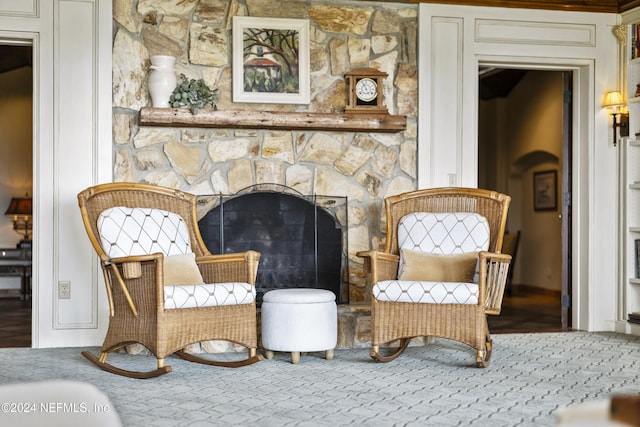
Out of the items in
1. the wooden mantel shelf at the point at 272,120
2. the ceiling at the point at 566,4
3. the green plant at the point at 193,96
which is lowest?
the wooden mantel shelf at the point at 272,120

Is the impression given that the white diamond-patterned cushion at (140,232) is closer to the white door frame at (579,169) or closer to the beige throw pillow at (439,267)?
the beige throw pillow at (439,267)

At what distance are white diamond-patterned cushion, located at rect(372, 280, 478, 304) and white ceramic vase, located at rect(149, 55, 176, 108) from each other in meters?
1.91

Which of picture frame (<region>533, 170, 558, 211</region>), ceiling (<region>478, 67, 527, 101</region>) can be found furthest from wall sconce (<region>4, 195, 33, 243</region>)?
picture frame (<region>533, 170, 558, 211</region>)

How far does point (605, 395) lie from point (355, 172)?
2.41 meters

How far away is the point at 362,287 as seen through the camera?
5219mm

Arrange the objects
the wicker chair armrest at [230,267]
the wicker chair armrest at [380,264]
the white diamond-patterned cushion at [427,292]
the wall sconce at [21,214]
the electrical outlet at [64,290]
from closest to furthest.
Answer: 1. the white diamond-patterned cushion at [427,292]
2. the wicker chair armrest at [230,267]
3. the wicker chair armrest at [380,264]
4. the electrical outlet at [64,290]
5. the wall sconce at [21,214]

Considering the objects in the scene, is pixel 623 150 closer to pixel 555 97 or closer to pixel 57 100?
pixel 555 97

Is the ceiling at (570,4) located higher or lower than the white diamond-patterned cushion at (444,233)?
higher

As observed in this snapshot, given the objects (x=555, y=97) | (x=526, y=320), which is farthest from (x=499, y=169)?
(x=526, y=320)

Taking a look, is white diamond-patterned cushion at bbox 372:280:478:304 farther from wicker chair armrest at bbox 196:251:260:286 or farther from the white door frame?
the white door frame

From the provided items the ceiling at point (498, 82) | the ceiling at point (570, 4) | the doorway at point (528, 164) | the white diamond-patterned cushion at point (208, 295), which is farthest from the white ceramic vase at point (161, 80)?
the ceiling at point (498, 82)

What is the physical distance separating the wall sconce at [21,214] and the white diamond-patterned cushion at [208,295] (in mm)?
5744

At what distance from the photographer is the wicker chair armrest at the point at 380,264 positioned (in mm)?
4207

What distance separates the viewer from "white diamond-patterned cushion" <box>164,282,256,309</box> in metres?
3.68
